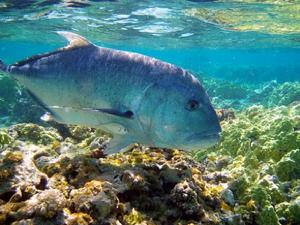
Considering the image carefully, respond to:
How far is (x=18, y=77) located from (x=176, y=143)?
7.66ft

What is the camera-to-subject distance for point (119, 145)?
3889 mm

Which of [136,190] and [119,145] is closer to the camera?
[136,190]

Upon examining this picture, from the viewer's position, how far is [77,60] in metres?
4.15

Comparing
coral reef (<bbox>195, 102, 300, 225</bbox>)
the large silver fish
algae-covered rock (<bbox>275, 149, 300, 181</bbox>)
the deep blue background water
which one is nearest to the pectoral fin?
the large silver fish

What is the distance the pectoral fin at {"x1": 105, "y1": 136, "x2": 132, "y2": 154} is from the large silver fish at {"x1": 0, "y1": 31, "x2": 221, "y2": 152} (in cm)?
1

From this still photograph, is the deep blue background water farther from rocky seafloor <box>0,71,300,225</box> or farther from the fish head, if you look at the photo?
the fish head

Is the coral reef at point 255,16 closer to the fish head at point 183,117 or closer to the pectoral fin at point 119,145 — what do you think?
the fish head at point 183,117

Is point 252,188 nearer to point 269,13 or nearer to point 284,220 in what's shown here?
point 284,220

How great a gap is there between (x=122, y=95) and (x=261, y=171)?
3.06 m

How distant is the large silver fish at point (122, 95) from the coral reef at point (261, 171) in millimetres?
1408

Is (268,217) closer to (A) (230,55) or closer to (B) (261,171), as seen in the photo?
(B) (261,171)

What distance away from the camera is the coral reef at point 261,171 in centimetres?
445

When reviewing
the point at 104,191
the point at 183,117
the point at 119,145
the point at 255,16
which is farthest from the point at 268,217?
the point at 255,16

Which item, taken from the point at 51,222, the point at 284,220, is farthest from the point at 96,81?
the point at 284,220
